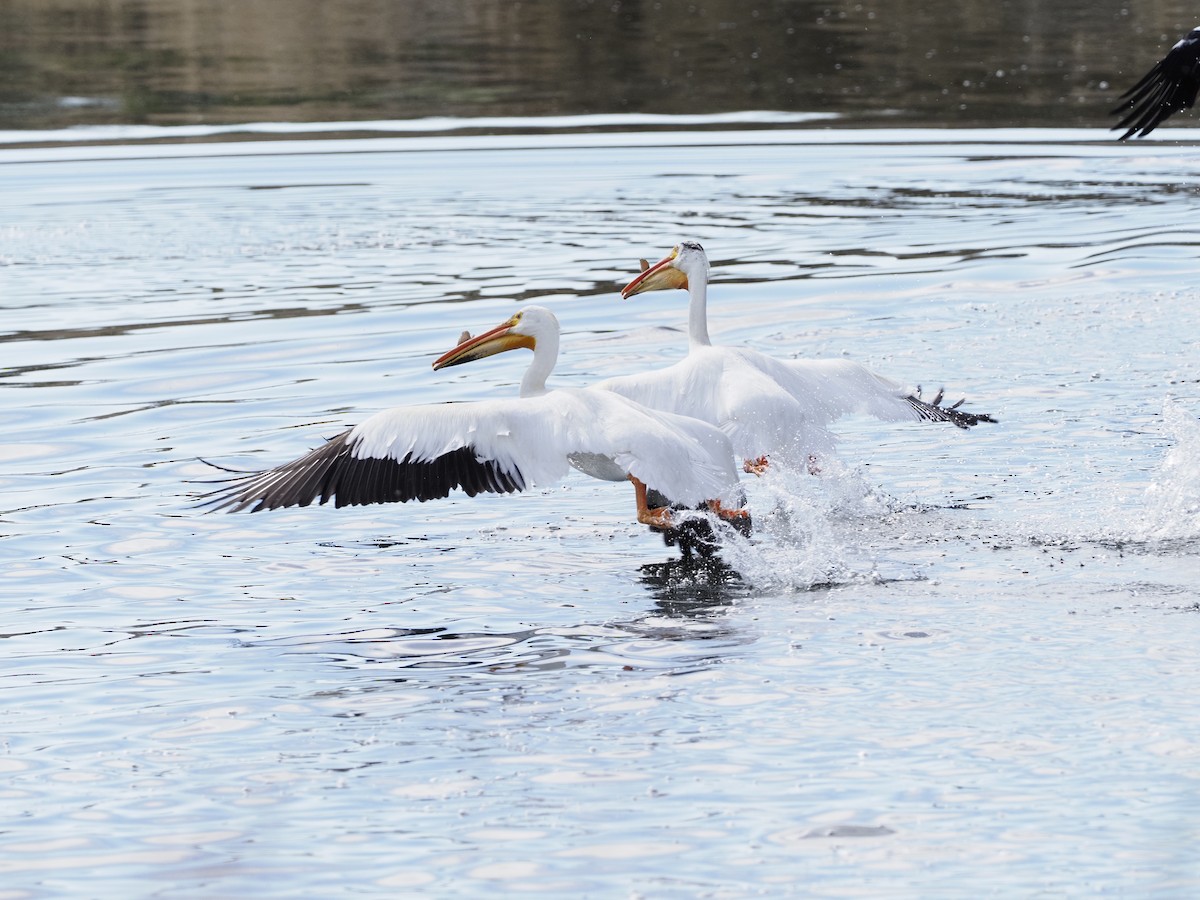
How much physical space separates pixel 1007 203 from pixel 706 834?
42.5ft

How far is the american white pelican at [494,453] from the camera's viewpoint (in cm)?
733

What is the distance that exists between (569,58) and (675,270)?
20.0 meters

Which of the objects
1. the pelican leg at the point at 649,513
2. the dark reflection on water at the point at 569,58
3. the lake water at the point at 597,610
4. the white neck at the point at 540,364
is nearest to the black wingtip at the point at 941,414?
the lake water at the point at 597,610

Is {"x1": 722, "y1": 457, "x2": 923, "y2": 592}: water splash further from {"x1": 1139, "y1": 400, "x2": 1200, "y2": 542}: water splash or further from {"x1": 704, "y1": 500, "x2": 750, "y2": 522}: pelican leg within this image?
{"x1": 1139, "y1": 400, "x2": 1200, "y2": 542}: water splash

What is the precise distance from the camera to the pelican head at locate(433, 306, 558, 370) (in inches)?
320

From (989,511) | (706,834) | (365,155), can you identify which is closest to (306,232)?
(365,155)

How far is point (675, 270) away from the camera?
9.22 metres

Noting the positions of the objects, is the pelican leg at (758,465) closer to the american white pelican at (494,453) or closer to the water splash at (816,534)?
the water splash at (816,534)

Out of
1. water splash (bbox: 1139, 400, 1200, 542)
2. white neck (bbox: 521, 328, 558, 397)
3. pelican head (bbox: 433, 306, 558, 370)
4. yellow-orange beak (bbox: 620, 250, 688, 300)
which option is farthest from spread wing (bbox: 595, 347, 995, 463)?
water splash (bbox: 1139, 400, 1200, 542)

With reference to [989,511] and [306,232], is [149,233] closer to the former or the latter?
[306,232]

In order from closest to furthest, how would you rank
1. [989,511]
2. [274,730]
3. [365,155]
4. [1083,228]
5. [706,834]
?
[706,834] → [274,730] → [989,511] → [1083,228] → [365,155]

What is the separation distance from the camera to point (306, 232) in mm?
16234

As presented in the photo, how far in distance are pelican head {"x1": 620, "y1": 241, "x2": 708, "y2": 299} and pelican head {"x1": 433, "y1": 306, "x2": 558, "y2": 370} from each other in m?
0.94

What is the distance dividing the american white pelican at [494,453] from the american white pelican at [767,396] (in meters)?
0.41
